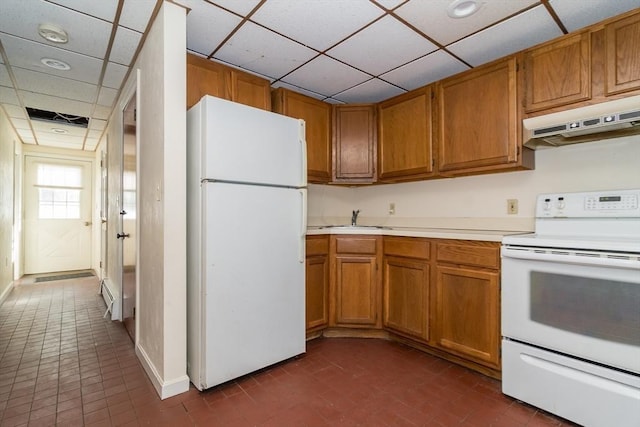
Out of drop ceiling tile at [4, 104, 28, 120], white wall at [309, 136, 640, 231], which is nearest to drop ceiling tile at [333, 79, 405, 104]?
white wall at [309, 136, 640, 231]

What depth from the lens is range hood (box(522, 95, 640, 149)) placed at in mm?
1734

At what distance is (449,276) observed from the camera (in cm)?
234

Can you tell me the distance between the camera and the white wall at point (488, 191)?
6.76 feet

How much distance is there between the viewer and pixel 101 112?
3.79m

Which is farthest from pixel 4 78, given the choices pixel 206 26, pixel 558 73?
pixel 558 73

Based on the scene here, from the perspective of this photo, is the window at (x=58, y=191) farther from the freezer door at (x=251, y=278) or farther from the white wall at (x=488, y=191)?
the freezer door at (x=251, y=278)

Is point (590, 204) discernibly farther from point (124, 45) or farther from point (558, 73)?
point (124, 45)

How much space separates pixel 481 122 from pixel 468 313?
140 cm

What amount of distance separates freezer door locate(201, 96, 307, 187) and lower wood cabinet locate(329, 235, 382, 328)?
2.55 feet

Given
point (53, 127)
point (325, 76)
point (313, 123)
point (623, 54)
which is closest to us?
point (623, 54)

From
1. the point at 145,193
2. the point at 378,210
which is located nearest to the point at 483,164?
the point at 378,210

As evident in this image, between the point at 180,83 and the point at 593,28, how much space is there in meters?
2.50

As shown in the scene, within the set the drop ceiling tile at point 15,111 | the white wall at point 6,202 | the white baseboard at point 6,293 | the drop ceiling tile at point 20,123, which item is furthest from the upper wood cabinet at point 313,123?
the white baseboard at point 6,293

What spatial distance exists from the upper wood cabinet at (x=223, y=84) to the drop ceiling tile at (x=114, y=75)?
2.67 ft
